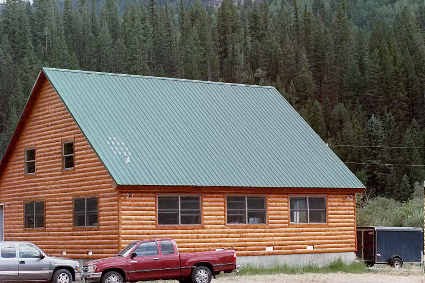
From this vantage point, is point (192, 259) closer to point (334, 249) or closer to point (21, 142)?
point (334, 249)

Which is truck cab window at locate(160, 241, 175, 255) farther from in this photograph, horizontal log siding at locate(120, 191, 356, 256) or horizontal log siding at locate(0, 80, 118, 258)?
horizontal log siding at locate(0, 80, 118, 258)

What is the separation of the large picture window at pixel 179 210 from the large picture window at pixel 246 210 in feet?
5.73

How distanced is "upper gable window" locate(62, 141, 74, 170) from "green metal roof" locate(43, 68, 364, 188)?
190 centimetres

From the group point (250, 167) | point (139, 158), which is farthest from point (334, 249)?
point (139, 158)

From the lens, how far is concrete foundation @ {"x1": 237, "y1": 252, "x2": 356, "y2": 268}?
39656 millimetres

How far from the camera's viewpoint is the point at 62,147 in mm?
40375

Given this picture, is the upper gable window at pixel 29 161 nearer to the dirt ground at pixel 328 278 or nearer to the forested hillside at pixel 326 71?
the dirt ground at pixel 328 278

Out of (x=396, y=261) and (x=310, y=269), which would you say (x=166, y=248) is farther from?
(x=396, y=261)

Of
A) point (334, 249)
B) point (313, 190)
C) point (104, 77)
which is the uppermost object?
point (104, 77)

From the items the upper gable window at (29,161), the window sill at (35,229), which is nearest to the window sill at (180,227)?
the window sill at (35,229)

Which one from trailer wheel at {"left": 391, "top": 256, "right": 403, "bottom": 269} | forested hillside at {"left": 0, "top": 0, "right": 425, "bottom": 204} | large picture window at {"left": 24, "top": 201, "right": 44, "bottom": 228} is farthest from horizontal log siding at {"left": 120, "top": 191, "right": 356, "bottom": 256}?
forested hillside at {"left": 0, "top": 0, "right": 425, "bottom": 204}

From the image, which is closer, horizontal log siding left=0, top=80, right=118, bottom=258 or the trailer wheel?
horizontal log siding left=0, top=80, right=118, bottom=258

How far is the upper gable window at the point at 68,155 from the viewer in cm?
3984

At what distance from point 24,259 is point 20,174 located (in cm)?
1274
